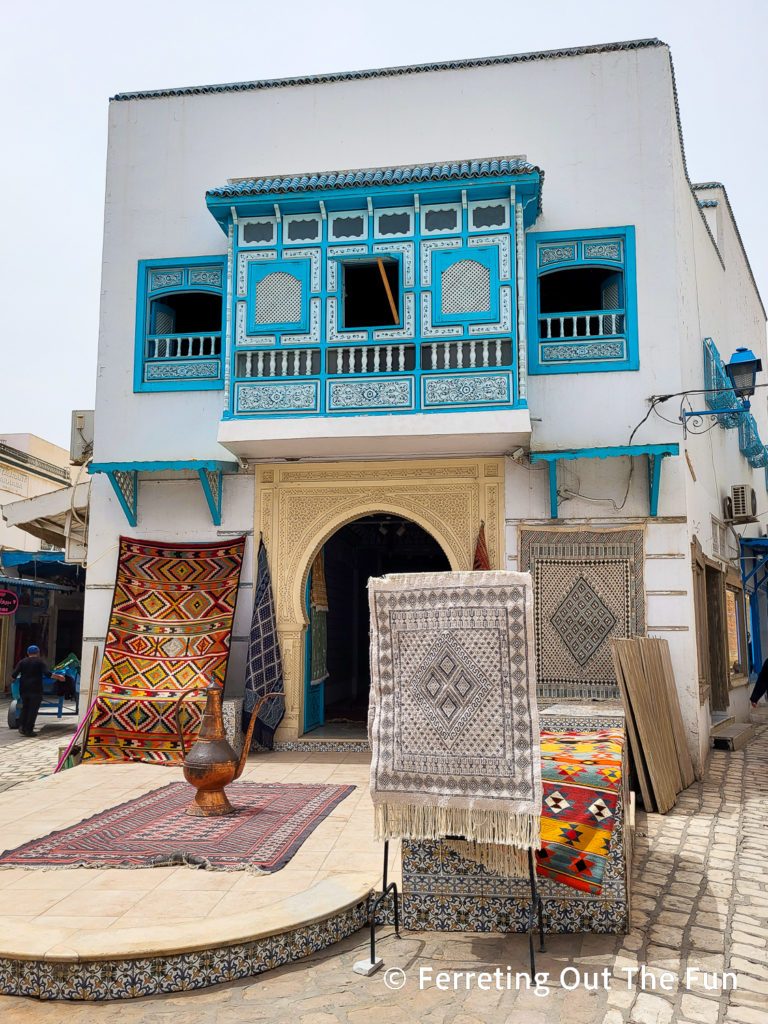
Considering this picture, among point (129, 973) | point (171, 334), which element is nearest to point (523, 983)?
point (129, 973)

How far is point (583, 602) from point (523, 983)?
5.23m

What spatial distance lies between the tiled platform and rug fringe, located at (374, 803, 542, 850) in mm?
594

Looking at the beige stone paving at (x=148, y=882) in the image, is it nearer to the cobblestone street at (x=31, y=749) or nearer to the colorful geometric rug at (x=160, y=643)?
the colorful geometric rug at (x=160, y=643)

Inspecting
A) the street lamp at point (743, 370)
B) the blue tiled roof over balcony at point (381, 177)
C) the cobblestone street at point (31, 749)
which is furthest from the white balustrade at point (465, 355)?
the cobblestone street at point (31, 749)

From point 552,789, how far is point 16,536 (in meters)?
18.6

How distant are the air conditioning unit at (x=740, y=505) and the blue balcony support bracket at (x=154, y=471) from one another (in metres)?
7.42

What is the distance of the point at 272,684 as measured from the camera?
8.87 metres

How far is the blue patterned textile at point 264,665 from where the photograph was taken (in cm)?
870

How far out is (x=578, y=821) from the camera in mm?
4039

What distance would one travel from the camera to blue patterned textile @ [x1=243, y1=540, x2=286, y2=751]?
343 inches

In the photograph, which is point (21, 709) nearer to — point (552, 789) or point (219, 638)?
point (219, 638)

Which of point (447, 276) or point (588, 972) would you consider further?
point (447, 276)

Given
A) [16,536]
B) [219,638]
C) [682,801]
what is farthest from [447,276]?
[16,536]

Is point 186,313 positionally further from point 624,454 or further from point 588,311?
point 624,454
